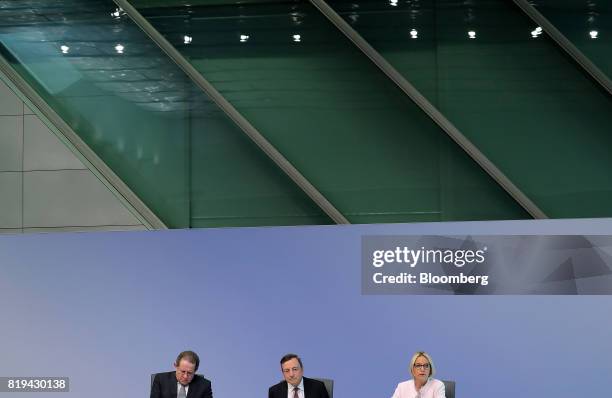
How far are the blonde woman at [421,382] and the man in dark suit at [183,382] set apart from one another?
1.48 metres

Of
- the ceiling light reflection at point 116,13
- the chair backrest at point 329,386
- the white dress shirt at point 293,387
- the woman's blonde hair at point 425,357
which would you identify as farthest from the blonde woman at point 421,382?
the ceiling light reflection at point 116,13

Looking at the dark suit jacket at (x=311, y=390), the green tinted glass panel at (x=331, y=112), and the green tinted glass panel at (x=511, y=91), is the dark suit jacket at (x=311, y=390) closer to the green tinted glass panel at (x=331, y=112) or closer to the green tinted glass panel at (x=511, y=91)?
the green tinted glass panel at (x=331, y=112)

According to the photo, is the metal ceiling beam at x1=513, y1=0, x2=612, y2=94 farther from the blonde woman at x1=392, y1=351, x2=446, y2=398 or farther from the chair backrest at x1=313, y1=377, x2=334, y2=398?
the chair backrest at x1=313, y1=377, x2=334, y2=398

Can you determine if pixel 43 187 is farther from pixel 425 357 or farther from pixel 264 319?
pixel 425 357

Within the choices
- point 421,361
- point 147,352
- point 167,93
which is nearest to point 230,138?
point 167,93

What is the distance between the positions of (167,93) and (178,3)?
0.80 meters

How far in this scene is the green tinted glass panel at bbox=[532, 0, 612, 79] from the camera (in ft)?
26.8

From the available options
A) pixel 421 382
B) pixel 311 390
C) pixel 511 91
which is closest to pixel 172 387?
pixel 311 390

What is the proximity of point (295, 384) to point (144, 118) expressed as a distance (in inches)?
108

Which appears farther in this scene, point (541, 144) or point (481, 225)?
point (541, 144)

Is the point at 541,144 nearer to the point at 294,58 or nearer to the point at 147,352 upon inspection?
the point at 294,58

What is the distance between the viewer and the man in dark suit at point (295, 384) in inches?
296

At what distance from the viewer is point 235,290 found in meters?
7.82

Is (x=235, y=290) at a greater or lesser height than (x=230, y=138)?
lesser
